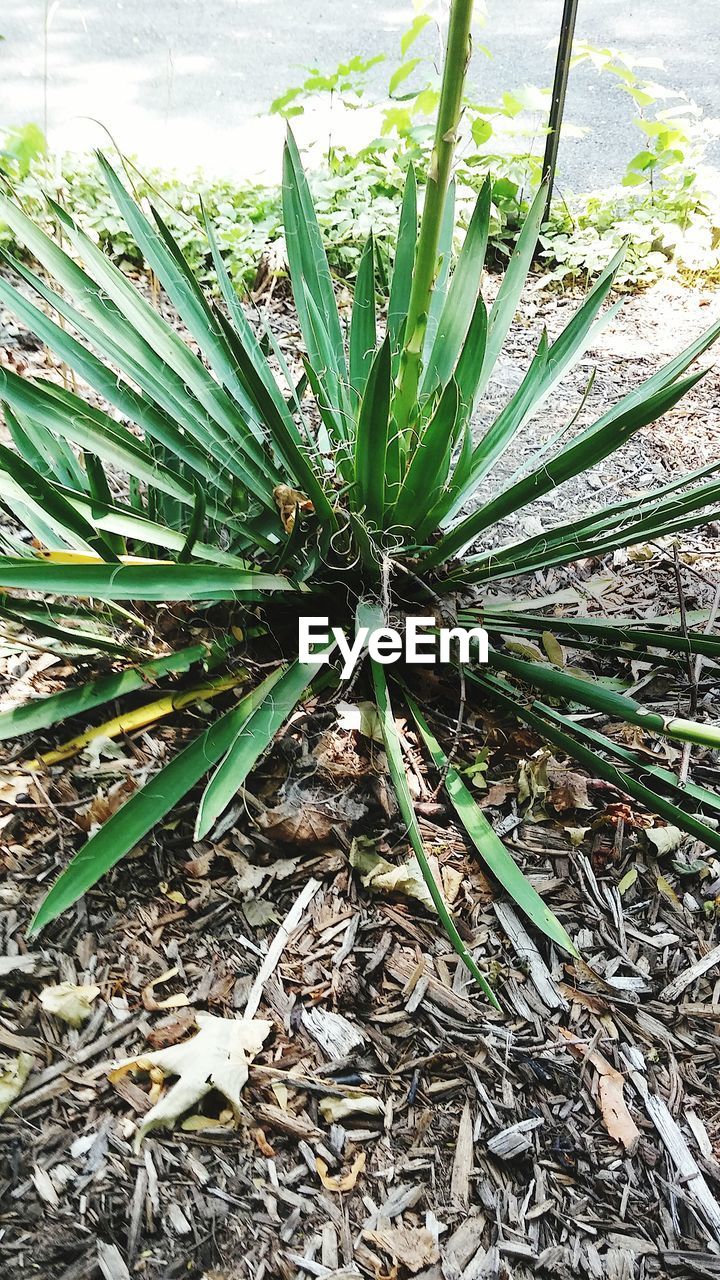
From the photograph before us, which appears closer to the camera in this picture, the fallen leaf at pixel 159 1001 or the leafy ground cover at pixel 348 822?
the leafy ground cover at pixel 348 822

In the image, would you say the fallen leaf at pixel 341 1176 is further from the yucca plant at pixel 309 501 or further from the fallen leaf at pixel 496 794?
the fallen leaf at pixel 496 794

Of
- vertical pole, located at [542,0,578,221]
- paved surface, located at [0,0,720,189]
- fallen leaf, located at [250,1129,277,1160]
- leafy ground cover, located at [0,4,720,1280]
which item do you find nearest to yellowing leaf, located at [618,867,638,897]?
leafy ground cover, located at [0,4,720,1280]

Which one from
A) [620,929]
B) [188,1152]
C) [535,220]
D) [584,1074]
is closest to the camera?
[188,1152]

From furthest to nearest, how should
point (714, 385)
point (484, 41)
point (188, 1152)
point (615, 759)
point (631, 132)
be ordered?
point (484, 41) < point (631, 132) < point (714, 385) < point (615, 759) < point (188, 1152)

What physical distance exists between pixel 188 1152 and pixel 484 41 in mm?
4688

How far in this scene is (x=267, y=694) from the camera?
158 cm

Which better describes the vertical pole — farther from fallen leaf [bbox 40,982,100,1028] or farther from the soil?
fallen leaf [bbox 40,982,100,1028]

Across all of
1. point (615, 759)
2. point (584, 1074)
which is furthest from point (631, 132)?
point (584, 1074)

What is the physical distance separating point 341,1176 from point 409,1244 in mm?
116

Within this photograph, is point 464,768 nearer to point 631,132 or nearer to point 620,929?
point 620,929

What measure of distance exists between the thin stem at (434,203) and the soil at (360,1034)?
591mm

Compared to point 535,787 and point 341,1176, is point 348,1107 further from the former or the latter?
point 535,787

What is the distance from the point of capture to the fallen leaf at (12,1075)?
127cm

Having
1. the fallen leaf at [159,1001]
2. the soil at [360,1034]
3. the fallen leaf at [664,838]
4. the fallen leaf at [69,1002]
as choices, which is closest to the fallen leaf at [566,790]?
the soil at [360,1034]
